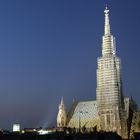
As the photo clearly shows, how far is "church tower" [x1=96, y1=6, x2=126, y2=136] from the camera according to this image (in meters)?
192

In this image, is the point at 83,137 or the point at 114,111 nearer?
the point at 83,137

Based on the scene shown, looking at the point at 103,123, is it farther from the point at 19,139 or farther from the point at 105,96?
the point at 19,139

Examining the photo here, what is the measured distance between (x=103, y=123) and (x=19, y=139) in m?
86.1

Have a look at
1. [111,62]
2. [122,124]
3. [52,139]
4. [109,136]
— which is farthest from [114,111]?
[52,139]

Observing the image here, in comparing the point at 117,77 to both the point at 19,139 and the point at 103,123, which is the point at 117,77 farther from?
the point at 19,139

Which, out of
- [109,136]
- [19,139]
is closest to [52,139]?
[19,139]

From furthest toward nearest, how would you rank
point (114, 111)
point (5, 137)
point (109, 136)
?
point (114, 111) → point (109, 136) → point (5, 137)

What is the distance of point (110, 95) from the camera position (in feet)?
637

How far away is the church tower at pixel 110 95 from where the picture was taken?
192163 millimetres

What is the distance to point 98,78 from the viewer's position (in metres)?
200

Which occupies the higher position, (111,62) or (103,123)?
(111,62)

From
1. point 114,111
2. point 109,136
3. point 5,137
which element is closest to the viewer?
point 5,137

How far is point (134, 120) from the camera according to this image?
19862 centimetres

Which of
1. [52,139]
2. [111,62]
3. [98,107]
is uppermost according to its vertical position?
[111,62]
